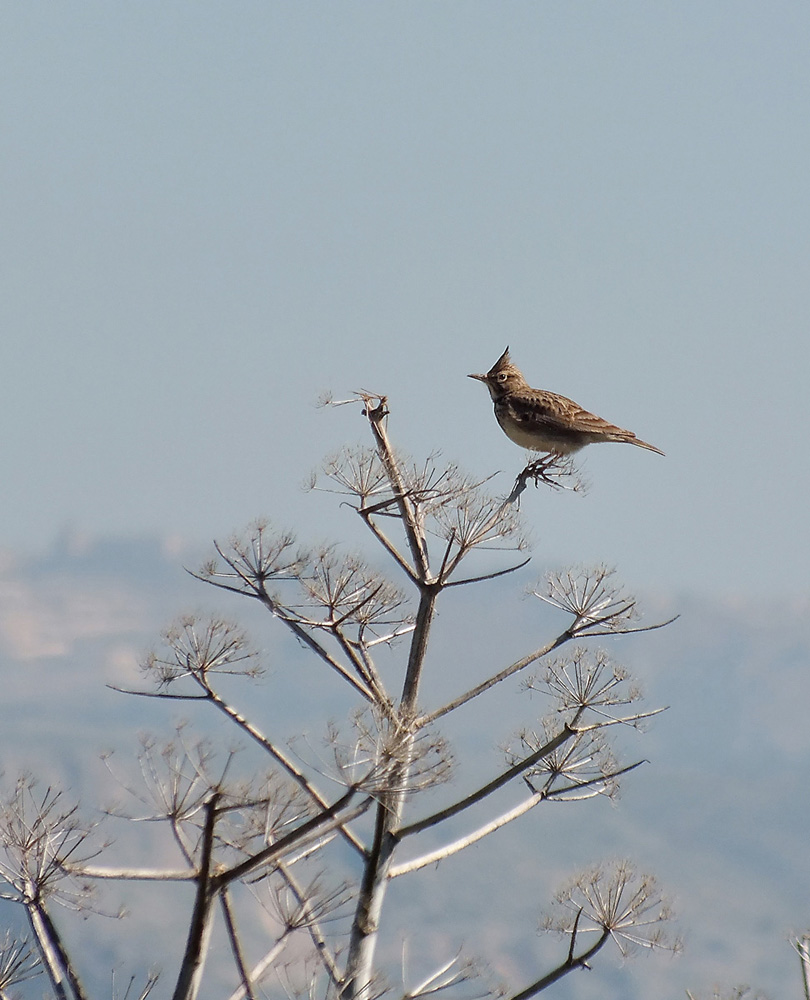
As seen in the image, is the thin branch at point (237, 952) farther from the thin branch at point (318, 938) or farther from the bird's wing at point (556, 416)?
the bird's wing at point (556, 416)

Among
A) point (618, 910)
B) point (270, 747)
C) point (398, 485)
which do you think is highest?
point (398, 485)

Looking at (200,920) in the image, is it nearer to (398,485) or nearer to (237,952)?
(237,952)

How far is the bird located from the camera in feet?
56.2

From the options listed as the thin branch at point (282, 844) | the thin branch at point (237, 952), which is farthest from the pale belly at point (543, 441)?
the thin branch at point (282, 844)

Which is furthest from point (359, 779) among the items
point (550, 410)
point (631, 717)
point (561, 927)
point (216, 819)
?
point (550, 410)

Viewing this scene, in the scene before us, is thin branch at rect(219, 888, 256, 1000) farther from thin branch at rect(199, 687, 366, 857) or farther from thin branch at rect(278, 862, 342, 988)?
thin branch at rect(199, 687, 366, 857)

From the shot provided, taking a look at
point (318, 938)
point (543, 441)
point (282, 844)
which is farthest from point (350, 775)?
point (543, 441)

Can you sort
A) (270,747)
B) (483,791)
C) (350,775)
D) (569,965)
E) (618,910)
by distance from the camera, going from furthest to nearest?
1. (618,910)
2. (569,965)
3. (270,747)
4. (483,791)
5. (350,775)

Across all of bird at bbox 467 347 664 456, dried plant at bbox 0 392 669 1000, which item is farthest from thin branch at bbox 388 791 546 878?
bird at bbox 467 347 664 456

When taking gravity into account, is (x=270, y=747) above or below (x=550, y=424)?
below

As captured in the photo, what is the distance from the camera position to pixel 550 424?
1712 cm

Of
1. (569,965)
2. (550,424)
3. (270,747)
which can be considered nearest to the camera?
(270,747)

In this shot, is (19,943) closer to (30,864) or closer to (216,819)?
(30,864)

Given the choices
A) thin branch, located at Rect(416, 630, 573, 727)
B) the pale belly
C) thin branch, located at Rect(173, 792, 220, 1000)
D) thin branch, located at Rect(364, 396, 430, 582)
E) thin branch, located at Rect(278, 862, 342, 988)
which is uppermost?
the pale belly
